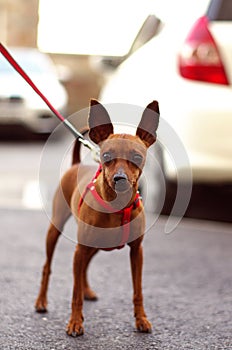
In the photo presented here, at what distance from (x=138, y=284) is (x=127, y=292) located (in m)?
0.82

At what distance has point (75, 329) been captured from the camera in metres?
3.66

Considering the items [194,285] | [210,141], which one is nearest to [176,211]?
[194,285]

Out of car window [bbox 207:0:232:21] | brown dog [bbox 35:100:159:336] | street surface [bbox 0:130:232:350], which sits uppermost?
car window [bbox 207:0:232:21]

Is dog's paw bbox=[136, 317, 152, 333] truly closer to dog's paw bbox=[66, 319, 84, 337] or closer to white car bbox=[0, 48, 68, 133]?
dog's paw bbox=[66, 319, 84, 337]

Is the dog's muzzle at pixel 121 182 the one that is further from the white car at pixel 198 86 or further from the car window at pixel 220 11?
the car window at pixel 220 11

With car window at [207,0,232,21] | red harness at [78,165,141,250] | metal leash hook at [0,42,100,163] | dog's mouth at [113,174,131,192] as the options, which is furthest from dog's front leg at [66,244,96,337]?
car window at [207,0,232,21]

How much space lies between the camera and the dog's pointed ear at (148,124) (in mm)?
3381

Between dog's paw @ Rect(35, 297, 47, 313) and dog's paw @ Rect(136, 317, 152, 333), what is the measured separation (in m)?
0.57

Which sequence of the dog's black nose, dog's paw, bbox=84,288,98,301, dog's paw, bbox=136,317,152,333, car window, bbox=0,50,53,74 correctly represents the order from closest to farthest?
1. the dog's black nose
2. dog's paw, bbox=136,317,152,333
3. dog's paw, bbox=84,288,98,301
4. car window, bbox=0,50,53,74

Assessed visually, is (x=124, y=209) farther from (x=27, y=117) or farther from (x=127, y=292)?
(x=27, y=117)

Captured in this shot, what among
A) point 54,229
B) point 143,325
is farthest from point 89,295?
point 143,325

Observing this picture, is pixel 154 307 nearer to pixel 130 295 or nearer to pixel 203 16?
pixel 130 295

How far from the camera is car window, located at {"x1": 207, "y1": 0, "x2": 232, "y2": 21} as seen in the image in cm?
613

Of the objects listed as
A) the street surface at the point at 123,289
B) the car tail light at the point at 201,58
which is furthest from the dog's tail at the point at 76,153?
the car tail light at the point at 201,58
